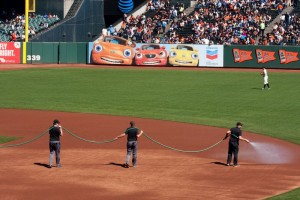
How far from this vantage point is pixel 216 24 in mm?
69938

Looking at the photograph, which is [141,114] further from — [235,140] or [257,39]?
[257,39]

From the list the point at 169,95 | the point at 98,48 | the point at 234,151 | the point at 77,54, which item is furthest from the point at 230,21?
the point at 234,151

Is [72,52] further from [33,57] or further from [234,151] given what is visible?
[234,151]

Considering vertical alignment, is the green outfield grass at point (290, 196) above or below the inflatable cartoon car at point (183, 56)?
Answer: below

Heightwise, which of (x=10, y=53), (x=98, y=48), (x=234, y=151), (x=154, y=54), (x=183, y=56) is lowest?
(x=234, y=151)

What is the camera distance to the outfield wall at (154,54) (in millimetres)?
63562

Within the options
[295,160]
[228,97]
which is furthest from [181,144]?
[228,97]

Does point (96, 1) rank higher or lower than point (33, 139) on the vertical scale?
higher

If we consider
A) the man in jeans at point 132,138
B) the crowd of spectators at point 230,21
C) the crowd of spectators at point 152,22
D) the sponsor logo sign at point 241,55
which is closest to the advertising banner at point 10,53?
the crowd of spectators at point 152,22

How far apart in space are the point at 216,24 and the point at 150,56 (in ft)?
25.4

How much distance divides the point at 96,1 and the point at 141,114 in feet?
131

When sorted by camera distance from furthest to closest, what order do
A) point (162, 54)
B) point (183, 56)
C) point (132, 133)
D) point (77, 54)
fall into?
point (77, 54) < point (162, 54) < point (183, 56) < point (132, 133)

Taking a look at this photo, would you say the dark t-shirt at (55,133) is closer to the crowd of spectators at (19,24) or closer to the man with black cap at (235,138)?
the man with black cap at (235,138)

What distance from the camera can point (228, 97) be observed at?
45.7 meters
